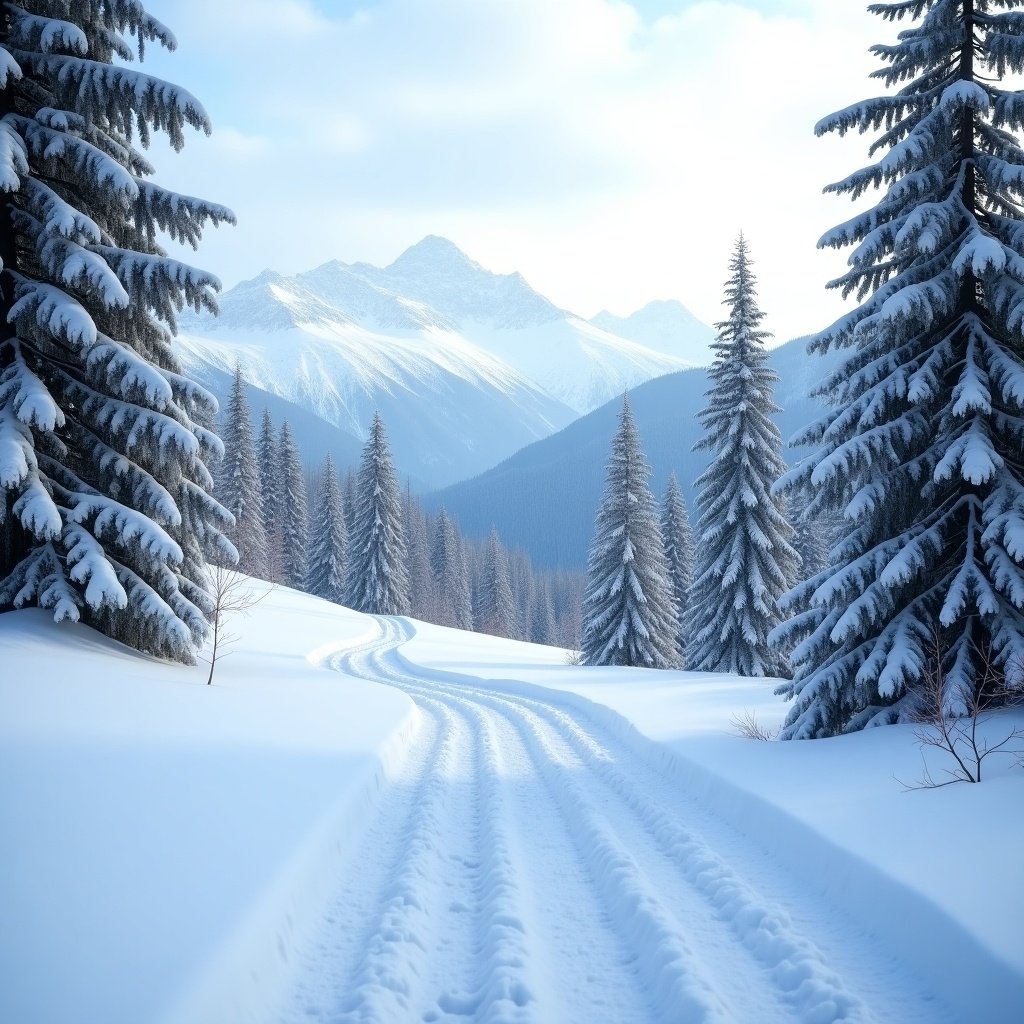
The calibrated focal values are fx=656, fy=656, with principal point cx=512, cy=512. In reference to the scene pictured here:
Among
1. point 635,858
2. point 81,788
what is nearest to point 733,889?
point 635,858

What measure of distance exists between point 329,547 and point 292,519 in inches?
191

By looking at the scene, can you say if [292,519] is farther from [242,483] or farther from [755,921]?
[755,921]

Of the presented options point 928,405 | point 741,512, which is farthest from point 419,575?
point 928,405

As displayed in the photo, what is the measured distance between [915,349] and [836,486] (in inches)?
92.5

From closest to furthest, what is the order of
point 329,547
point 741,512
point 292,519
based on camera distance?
1. point 741,512
2. point 329,547
3. point 292,519

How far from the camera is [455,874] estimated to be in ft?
19.6

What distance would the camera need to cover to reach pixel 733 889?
541 cm

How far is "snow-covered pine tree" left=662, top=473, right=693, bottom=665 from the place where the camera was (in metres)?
38.3

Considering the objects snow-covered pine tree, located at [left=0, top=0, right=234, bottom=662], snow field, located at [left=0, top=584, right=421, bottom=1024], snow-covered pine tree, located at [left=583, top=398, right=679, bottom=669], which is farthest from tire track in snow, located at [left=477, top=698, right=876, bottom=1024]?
snow-covered pine tree, located at [left=583, top=398, right=679, bottom=669]

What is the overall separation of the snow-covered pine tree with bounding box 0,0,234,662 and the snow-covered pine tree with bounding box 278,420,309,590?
47.7m

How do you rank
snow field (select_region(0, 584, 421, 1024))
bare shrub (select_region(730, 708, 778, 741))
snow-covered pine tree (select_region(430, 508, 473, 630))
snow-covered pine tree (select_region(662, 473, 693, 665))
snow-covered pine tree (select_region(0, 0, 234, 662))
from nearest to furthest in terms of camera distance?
1. snow field (select_region(0, 584, 421, 1024))
2. snow-covered pine tree (select_region(0, 0, 234, 662))
3. bare shrub (select_region(730, 708, 778, 741))
4. snow-covered pine tree (select_region(662, 473, 693, 665))
5. snow-covered pine tree (select_region(430, 508, 473, 630))

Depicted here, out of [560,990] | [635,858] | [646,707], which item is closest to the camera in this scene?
[560,990]

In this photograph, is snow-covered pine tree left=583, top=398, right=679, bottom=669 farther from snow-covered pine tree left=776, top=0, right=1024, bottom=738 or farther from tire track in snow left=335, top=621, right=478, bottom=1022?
tire track in snow left=335, top=621, right=478, bottom=1022

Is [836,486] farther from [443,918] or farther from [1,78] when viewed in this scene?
[1,78]
